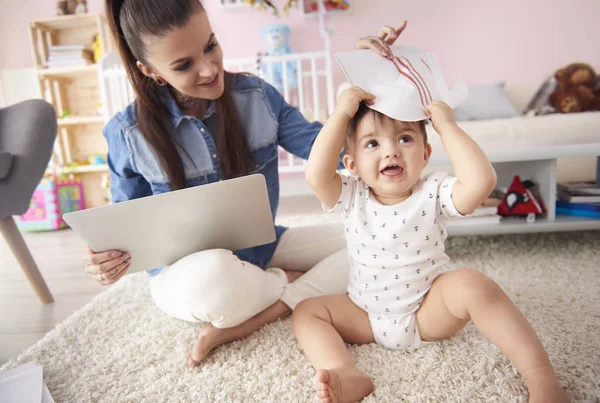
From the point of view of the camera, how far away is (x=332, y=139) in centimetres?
69

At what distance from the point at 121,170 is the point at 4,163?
395mm

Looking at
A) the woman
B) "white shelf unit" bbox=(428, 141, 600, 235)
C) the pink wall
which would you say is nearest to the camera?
the woman

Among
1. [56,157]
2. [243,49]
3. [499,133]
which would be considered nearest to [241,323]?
[499,133]

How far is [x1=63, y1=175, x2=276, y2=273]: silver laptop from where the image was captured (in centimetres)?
74

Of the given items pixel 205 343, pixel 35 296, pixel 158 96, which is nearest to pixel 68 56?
pixel 35 296

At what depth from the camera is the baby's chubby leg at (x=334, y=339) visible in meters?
0.63

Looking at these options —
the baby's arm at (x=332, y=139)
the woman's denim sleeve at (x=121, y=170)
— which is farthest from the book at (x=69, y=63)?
the baby's arm at (x=332, y=139)

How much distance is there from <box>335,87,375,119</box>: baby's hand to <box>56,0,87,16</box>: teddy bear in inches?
114

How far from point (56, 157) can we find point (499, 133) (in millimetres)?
2923

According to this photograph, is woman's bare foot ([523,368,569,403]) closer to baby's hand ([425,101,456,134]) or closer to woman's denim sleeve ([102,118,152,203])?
baby's hand ([425,101,456,134])

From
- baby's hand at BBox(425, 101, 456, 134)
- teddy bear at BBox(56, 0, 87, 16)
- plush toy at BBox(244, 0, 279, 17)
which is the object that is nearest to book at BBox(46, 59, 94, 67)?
teddy bear at BBox(56, 0, 87, 16)

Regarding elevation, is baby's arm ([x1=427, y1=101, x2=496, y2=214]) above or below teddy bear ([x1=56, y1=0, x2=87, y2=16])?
below

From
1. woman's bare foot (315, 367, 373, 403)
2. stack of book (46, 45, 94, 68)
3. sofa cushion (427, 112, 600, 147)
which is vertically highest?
stack of book (46, 45, 94, 68)

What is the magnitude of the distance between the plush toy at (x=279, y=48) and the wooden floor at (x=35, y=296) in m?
1.57
